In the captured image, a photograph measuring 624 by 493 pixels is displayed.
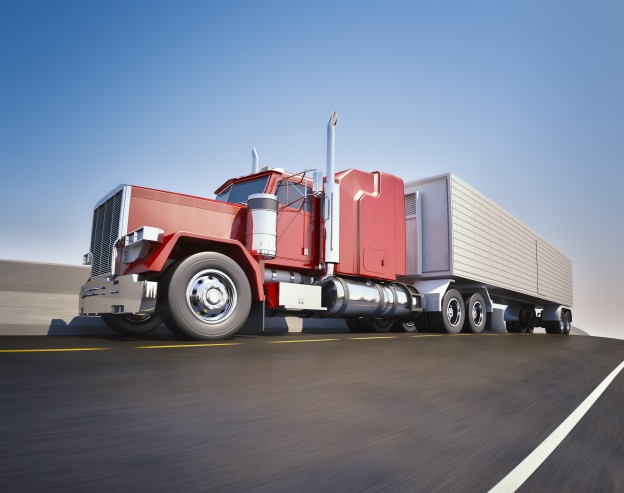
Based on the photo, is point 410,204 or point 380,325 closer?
point 410,204

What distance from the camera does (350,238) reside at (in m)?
9.04

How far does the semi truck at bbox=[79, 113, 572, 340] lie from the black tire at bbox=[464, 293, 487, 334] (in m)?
0.04

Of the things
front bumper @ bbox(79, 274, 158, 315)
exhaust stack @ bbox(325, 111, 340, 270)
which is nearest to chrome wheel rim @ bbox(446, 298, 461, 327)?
exhaust stack @ bbox(325, 111, 340, 270)

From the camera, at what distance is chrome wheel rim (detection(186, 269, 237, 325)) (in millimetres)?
6277

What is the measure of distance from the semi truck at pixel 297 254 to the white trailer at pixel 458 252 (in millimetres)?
30

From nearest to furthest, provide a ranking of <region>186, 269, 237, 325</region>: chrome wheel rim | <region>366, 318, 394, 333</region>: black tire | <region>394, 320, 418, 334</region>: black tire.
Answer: <region>186, 269, 237, 325</region>: chrome wheel rim → <region>366, 318, 394, 333</region>: black tire → <region>394, 320, 418, 334</region>: black tire

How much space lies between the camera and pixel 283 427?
80.4 inches

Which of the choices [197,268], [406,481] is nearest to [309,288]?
[197,268]

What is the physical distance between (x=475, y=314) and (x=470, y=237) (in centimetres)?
215

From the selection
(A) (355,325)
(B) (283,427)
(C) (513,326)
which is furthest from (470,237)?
(B) (283,427)

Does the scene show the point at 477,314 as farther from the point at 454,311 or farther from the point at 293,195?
the point at 293,195

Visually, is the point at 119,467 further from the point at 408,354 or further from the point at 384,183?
the point at 384,183

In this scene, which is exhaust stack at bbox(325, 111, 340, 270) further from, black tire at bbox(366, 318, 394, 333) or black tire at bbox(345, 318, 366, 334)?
black tire at bbox(366, 318, 394, 333)

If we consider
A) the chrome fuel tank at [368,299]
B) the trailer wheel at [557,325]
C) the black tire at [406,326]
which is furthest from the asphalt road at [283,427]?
the trailer wheel at [557,325]
